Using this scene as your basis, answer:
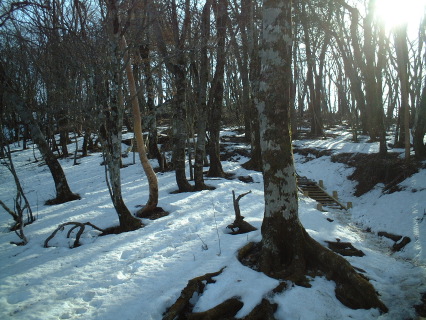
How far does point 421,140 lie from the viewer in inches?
340

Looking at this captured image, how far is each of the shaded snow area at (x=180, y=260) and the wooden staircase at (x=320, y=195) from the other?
531 mm

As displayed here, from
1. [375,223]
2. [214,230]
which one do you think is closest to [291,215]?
[214,230]

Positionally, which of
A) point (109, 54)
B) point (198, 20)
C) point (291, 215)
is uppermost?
point (198, 20)

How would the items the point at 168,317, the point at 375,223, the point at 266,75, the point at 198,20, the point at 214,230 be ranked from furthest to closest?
the point at 198,20 < the point at 375,223 < the point at 214,230 < the point at 266,75 < the point at 168,317

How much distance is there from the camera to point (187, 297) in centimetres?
321

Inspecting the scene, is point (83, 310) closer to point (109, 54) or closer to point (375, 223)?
point (109, 54)

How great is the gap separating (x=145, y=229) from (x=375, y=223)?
239 inches

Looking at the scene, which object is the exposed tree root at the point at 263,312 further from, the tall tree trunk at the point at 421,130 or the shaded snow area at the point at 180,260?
the tall tree trunk at the point at 421,130

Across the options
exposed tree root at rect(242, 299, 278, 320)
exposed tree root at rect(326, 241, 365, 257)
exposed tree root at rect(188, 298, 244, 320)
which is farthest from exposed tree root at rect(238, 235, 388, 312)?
exposed tree root at rect(326, 241, 365, 257)

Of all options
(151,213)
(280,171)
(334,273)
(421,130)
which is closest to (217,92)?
Answer: (151,213)

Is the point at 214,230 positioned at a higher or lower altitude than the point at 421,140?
lower

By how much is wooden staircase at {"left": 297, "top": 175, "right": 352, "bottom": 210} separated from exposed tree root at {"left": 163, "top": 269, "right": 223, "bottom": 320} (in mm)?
5535

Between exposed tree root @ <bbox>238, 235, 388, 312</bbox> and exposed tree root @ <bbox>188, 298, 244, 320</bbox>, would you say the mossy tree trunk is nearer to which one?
exposed tree root @ <bbox>238, 235, 388, 312</bbox>

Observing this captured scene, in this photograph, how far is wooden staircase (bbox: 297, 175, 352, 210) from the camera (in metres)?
8.88
